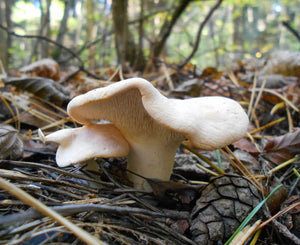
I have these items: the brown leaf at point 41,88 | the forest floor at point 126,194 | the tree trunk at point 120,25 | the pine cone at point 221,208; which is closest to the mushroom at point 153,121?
the forest floor at point 126,194

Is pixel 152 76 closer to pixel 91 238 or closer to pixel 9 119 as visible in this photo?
pixel 9 119

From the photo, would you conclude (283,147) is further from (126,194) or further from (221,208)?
(126,194)

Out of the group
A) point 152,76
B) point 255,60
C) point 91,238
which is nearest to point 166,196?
point 91,238

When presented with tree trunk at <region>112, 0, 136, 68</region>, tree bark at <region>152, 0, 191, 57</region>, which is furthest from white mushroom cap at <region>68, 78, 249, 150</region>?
tree bark at <region>152, 0, 191, 57</region>

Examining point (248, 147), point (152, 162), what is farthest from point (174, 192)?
point (248, 147)

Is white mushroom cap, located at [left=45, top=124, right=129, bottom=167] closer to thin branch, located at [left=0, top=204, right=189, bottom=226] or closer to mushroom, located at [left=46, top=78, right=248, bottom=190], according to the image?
mushroom, located at [left=46, top=78, right=248, bottom=190]

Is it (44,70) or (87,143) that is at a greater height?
(44,70)

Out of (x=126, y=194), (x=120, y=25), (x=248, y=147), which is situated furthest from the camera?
(x=120, y=25)
